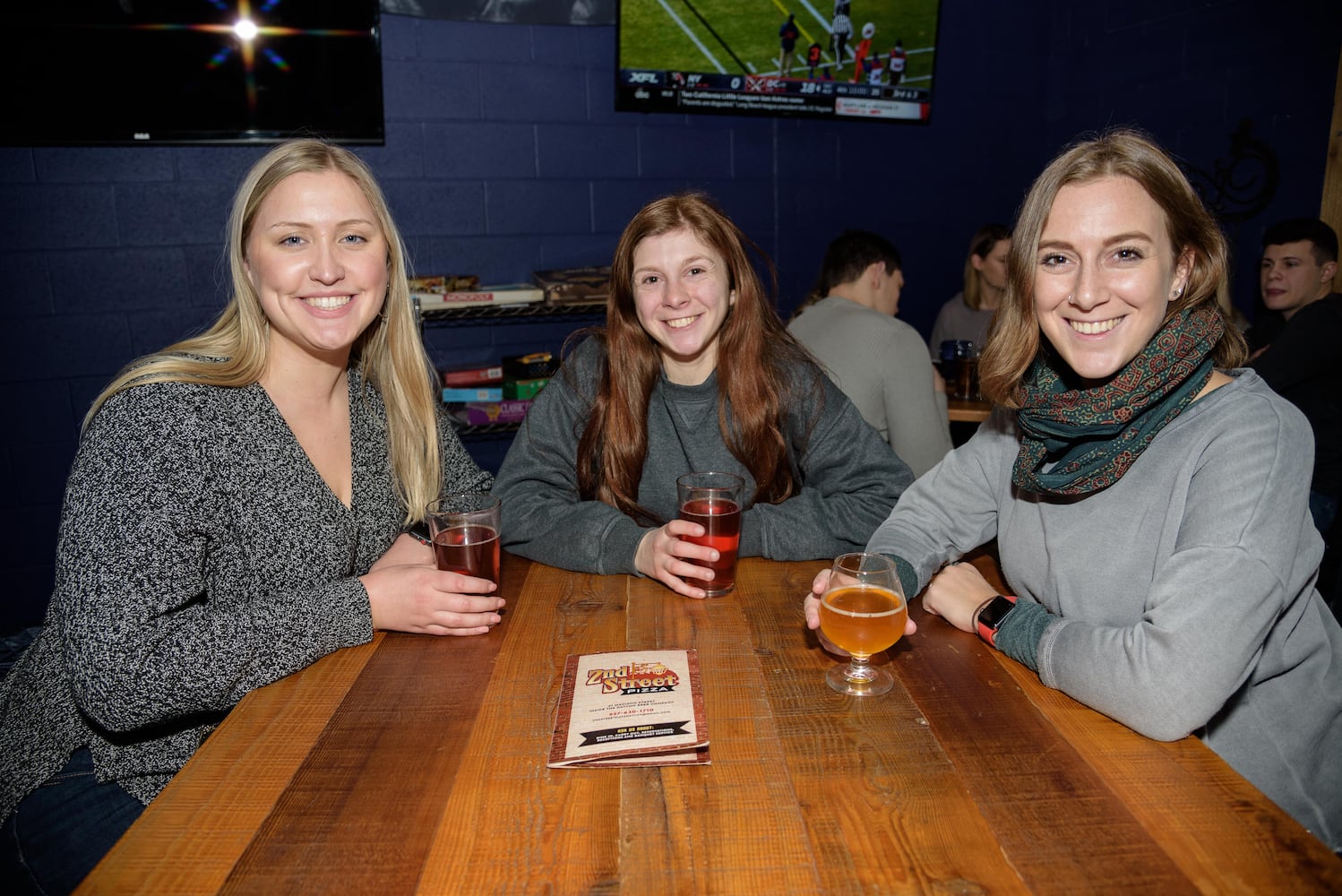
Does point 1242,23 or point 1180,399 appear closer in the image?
point 1180,399

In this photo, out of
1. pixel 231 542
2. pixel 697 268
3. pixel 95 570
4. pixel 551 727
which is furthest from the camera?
→ pixel 697 268

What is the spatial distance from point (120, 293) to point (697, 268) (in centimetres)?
279

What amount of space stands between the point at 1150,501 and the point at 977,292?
143 inches

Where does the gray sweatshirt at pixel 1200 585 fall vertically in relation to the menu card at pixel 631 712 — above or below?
above

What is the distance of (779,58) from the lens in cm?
427

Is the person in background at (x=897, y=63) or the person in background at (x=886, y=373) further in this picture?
the person in background at (x=897, y=63)

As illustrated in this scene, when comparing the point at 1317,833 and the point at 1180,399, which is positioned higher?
the point at 1180,399

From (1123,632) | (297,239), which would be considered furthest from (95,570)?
(1123,632)

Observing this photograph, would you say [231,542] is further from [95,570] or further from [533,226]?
[533,226]

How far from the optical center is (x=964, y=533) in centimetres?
161

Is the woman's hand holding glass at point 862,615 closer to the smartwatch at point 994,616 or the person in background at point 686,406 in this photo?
the smartwatch at point 994,616

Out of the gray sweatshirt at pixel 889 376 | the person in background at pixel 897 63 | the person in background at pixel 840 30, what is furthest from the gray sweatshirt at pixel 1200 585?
the person in background at pixel 897 63

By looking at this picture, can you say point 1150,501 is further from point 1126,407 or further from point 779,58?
point 779,58

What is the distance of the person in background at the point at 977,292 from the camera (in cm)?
452
